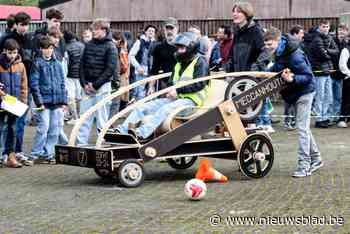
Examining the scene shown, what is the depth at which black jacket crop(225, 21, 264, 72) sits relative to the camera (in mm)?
12820

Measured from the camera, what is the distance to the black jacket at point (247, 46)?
12.8 metres

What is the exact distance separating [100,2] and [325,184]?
1530cm

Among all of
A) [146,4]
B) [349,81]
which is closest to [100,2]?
[146,4]

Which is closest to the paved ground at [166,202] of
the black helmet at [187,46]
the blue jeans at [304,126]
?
the blue jeans at [304,126]

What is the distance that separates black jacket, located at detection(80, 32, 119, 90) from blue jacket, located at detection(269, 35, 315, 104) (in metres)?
3.17

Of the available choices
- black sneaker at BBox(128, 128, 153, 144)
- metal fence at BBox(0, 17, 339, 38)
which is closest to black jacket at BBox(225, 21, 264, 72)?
black sneaker at BBox(128, 128, 153, 144)

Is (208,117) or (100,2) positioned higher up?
(100,2)

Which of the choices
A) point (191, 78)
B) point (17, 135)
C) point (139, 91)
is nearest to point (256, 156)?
point (191, 78)

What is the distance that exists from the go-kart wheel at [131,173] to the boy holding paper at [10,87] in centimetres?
266

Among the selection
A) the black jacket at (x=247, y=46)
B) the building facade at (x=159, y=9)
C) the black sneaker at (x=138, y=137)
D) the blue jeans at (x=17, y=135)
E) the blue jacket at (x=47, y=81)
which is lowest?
the blue jeans at (x=17, y=135)

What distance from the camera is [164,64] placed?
14.0 metres

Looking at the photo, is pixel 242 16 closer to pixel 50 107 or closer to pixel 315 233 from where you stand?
pixel 50 107

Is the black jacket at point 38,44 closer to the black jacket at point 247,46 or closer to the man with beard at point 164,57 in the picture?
the man with beard at point 164,57

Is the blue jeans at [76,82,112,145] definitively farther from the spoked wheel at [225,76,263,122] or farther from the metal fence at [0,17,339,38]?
the metal fence at [0,17,339,38]
